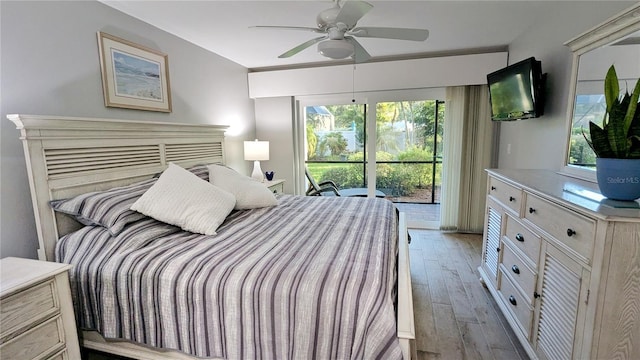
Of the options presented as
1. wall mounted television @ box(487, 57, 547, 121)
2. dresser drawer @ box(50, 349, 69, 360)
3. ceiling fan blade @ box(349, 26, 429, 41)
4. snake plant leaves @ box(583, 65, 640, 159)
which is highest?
ceiling fan blade @ box(349, 26, 429, 41)

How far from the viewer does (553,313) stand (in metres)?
1.48

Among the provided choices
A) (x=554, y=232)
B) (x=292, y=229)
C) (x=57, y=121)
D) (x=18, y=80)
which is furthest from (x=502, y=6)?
(x=18, y=80)

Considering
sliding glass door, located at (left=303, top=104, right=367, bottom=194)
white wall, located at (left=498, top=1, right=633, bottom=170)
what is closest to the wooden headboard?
sliding glass door, located at (left=303, top=104, right=367, bottom=194)

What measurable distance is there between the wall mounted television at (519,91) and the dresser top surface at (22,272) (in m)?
3.38

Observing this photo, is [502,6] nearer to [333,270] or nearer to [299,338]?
[333,270]

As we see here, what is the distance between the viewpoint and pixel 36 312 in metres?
1.29

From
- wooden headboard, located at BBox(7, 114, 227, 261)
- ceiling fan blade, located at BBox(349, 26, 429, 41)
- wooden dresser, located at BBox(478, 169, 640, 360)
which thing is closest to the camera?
wooden dresser, located at BBox(478, 169, 640, 360)

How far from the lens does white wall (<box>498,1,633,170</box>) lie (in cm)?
204

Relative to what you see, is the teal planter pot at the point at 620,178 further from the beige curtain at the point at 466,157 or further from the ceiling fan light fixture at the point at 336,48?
the beige curtain at the point at 466,157

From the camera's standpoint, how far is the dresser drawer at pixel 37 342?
1200 millimetres

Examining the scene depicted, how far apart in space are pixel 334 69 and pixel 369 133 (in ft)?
3.34

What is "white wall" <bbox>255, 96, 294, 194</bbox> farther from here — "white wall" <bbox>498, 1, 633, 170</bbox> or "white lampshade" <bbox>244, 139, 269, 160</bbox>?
"white wall" <bbox>498, 1, 633, 170</bbox>

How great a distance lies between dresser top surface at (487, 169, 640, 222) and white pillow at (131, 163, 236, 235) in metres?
1.93

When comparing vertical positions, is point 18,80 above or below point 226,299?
above
